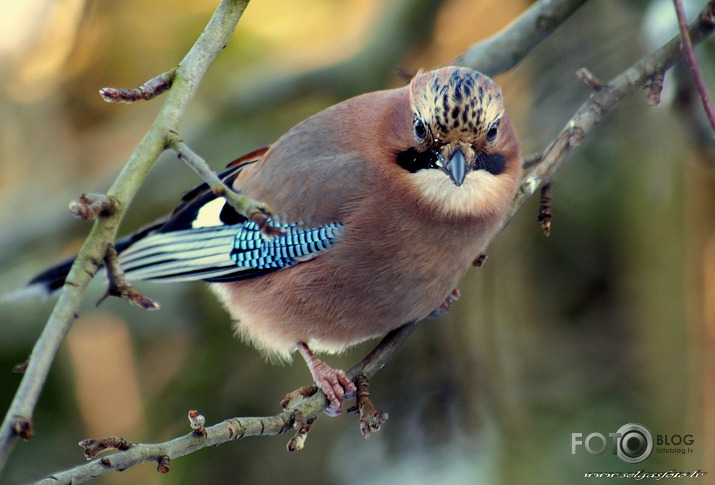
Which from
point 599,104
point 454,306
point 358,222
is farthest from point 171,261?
point 599,104

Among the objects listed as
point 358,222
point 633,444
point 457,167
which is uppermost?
point 358,222

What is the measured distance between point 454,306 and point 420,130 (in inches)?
84.1

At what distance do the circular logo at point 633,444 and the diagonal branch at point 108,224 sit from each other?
3.16 metres

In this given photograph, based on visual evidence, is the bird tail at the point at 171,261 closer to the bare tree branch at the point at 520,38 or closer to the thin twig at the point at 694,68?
the bare tree branch at the point at 520,38

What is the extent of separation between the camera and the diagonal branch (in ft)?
6.11

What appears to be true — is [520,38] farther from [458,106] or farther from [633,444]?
[633,444]

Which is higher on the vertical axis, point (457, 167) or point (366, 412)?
point (457, 167)

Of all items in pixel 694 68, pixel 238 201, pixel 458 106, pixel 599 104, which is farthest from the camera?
pixel 599 104

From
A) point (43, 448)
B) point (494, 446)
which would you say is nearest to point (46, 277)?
point (43, 448)

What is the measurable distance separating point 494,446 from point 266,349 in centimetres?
166

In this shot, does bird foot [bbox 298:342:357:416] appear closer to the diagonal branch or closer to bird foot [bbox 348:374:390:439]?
bird foot [bbox 348:374:390:439]

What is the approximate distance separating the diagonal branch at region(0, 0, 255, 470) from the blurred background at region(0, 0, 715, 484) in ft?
7.98

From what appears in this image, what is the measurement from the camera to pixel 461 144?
3.13 metres

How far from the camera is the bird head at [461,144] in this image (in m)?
3.07
